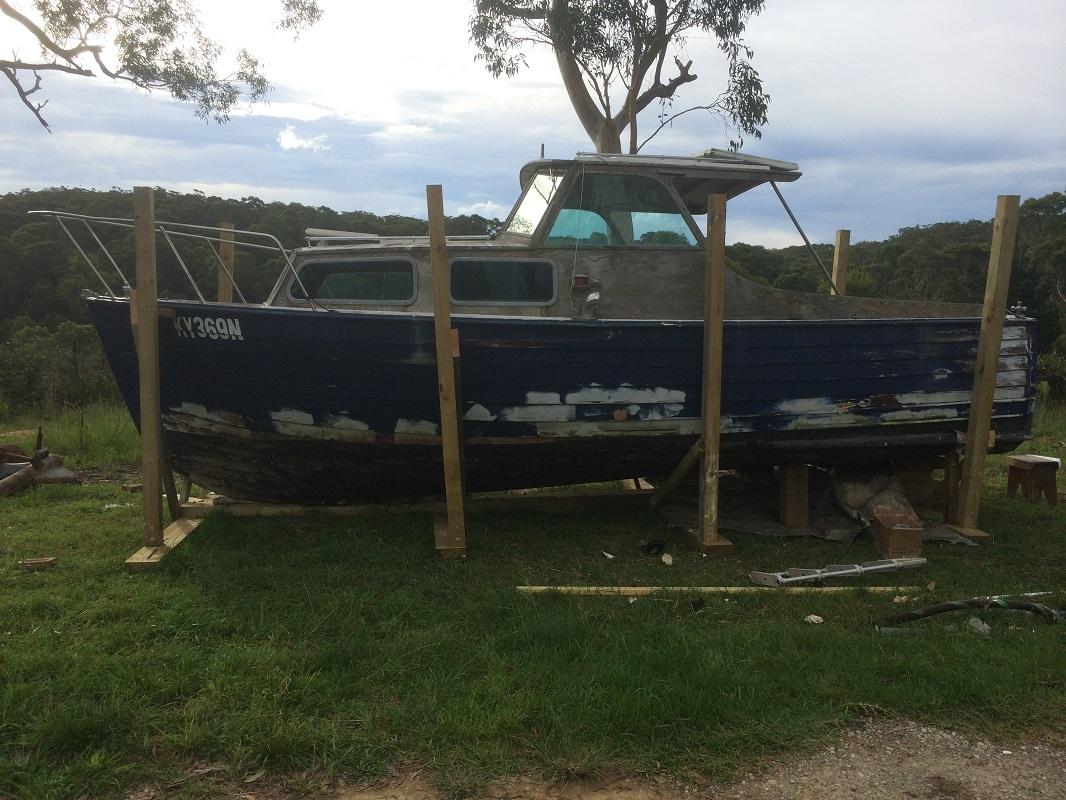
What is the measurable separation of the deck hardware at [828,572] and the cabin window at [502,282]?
2.43m

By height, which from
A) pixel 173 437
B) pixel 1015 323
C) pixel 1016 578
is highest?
pixel 1015 323

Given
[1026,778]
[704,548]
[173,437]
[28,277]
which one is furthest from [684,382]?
[28,277]

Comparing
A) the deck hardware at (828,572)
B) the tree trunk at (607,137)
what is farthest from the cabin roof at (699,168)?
the tree trunk at (607,137)

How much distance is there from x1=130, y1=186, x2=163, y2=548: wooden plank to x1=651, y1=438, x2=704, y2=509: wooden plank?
11.7 feet

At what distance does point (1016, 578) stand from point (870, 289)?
53.2 feet

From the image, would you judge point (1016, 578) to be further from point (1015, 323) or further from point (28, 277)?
point (28, 277)

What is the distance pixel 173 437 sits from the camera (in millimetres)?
5938

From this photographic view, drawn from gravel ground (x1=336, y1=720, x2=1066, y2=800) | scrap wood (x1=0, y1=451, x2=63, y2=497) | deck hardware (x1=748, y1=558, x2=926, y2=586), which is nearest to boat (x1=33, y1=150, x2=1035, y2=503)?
deck hardware (x1=748, y1=558, x2=926, y2=586)

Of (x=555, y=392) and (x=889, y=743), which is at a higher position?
(x=555, y=392)

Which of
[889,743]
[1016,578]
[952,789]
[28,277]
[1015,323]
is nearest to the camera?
[952,789]

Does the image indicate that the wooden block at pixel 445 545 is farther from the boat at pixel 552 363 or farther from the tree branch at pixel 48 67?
the tree branch at pixel 48 67

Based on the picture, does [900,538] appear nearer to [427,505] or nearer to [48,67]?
[427,505]

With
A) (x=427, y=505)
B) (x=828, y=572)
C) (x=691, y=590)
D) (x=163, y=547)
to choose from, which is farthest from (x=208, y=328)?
(x=828, y=572)

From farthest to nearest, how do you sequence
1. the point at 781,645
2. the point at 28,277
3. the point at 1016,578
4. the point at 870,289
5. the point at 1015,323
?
the point at 28,277
the point at 870,289
the point at 1015,323
the point at 1016,578
the point at 781,645
